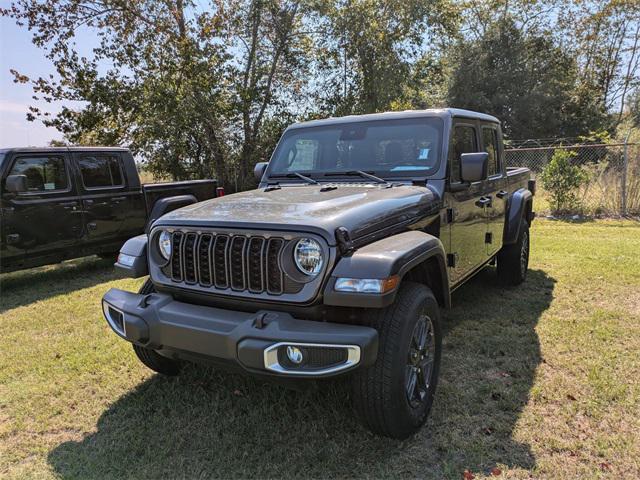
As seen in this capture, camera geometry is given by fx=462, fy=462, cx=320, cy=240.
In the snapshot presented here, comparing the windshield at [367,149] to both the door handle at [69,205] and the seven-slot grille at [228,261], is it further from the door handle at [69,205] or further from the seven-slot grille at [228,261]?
the door handle at [69,205]

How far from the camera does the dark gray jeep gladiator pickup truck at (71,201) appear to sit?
6.09 metres

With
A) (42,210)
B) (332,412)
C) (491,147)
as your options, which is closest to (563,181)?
(491,147)

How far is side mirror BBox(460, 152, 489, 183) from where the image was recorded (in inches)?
Answer: 132

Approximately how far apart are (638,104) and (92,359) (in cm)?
3826

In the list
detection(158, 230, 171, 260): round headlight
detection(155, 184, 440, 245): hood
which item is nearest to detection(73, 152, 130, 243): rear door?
detection(155, 184, 440, 245): hood

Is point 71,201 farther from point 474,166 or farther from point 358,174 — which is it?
point 474,166

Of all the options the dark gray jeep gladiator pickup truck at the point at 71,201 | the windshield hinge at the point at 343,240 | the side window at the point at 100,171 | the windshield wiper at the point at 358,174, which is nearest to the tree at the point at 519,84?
the dark gray jeep gladiator pickup truck at the point at 71,201

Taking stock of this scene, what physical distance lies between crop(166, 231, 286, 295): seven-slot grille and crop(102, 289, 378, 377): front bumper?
157mm

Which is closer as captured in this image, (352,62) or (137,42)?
(137,42)

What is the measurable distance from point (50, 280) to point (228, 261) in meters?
5.64

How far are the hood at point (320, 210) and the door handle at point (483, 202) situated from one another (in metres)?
1.01

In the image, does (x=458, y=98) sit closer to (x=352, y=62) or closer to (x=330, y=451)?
(x=352, y=62)

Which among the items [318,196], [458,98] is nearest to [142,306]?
[318,196]

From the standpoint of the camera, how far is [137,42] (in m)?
12.0
